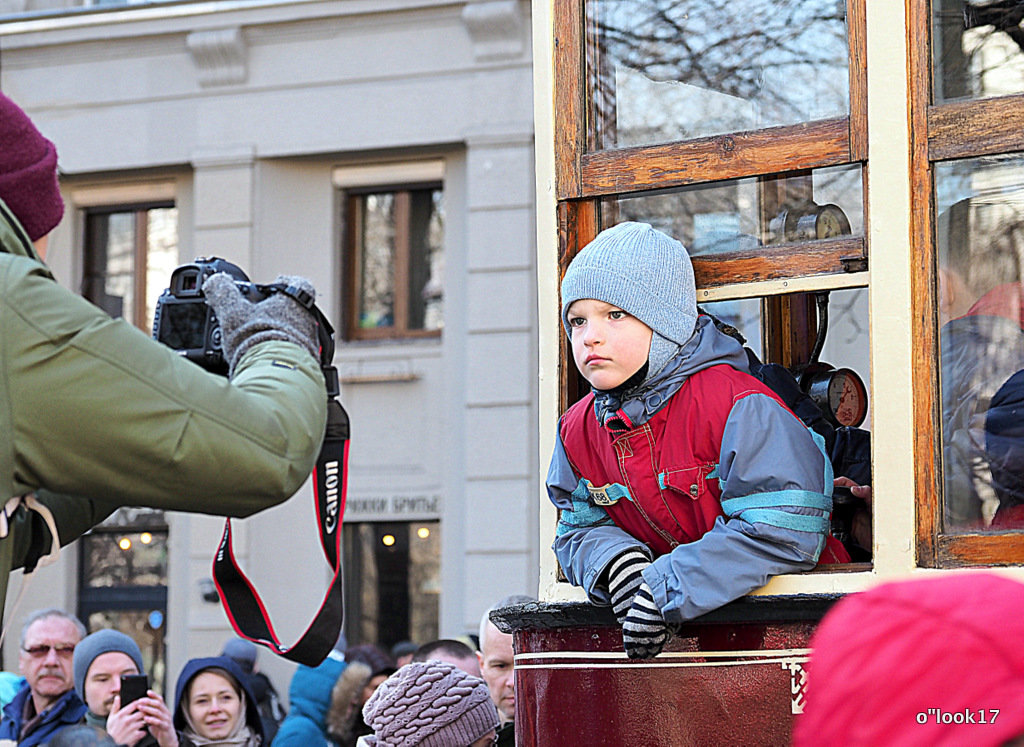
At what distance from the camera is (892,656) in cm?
137

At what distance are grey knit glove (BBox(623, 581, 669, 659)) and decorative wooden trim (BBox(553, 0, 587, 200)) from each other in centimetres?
90

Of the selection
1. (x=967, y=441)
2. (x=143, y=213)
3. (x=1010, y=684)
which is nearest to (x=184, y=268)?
(x=967, y=441)

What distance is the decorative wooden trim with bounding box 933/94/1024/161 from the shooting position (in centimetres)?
296

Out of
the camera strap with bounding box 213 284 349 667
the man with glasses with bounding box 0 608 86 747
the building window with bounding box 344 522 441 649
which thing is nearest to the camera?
the camera strap with bounding box 213 284 349 667

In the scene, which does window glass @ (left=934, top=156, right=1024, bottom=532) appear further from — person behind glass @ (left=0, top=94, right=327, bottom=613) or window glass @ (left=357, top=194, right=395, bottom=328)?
window glass @ (left=357, top=194, right=395, bottom=328)

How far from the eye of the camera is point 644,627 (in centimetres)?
287

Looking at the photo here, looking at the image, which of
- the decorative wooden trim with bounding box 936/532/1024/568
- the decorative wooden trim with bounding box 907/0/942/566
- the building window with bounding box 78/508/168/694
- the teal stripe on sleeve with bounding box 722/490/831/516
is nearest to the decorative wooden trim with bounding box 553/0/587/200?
the decorative wooden trim with bounding box 907/0/942/566

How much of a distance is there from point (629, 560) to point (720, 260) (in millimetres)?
649

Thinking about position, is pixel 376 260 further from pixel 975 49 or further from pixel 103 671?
pixel 975 49

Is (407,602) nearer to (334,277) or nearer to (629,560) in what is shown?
(334,277)

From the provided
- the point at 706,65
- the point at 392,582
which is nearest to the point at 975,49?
the point at 706,65

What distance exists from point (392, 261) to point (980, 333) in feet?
32.4

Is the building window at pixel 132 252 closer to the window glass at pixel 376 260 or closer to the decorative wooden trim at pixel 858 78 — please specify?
the window glass at pixel 376 260

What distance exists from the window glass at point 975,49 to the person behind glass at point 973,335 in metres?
0.21
